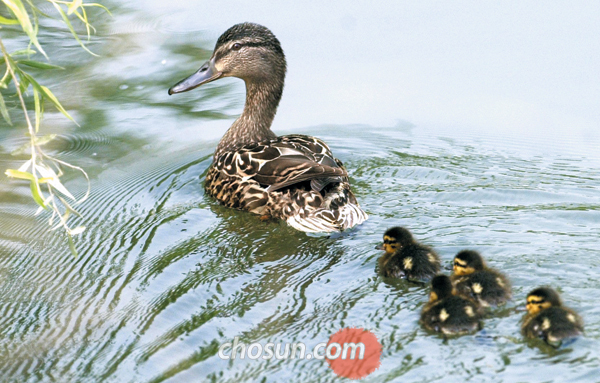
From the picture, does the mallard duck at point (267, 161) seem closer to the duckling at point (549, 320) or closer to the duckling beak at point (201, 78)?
the duckling beak at point (201, 78)

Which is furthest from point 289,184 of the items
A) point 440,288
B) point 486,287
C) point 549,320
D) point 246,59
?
point 549,320

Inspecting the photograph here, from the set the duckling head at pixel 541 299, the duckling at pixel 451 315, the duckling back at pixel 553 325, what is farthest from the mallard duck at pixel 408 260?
the duckling back at pixel 553 325

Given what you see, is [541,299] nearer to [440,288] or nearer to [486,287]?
[486,287]

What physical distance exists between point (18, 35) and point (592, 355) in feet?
19.2

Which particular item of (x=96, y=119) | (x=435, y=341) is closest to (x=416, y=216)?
(x=435, y=341)

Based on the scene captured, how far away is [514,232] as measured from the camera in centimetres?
429

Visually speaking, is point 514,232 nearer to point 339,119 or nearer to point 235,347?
point 235,347

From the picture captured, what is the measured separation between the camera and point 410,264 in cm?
382

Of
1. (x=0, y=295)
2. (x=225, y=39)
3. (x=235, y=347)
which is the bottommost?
(x=0, y=295)

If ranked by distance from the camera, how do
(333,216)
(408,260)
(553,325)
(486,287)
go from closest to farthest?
(553,325), (486,287), (408,260), (333,216)

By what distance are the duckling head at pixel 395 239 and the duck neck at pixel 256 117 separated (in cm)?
175

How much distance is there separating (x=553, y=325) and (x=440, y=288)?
1.88ft

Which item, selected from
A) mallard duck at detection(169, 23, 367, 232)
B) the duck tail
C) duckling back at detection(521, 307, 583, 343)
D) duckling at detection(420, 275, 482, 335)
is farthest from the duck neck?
duckling back at detection(521, 307, 583, 343)

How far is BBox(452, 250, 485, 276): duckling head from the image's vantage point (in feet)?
12.5
